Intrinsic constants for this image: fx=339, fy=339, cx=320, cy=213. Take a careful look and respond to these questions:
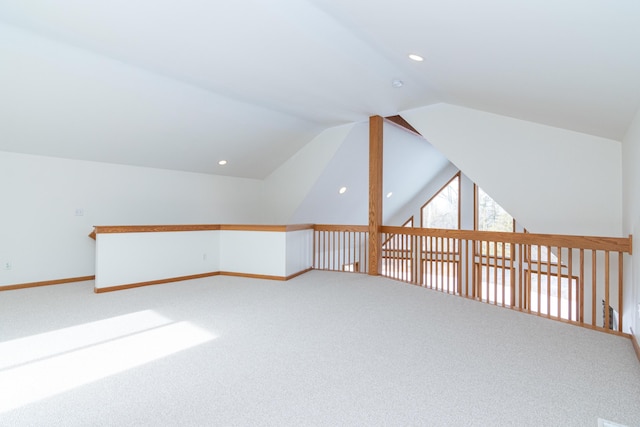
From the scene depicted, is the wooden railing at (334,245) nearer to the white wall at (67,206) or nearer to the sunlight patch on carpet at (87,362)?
the white wall at (67,206)

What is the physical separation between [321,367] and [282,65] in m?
3.03

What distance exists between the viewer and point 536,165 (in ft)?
14.3

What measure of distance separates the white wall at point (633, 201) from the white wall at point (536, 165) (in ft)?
1.25

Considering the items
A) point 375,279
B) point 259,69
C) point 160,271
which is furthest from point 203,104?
point 375,279

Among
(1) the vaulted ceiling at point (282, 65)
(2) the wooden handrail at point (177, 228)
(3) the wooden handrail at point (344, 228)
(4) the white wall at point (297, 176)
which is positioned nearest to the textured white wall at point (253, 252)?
(2) the wooden handrail at point (177, 228)

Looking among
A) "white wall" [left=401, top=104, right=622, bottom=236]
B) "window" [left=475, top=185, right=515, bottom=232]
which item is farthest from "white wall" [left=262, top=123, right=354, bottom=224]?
"window" [left=475, top=185, right=515, bottom=232]

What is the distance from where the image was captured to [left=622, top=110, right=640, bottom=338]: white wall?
2.77 meters

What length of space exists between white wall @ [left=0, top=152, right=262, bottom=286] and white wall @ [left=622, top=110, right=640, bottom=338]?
6518mm

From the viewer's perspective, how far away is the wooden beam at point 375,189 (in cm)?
579

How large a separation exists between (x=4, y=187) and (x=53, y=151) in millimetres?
758

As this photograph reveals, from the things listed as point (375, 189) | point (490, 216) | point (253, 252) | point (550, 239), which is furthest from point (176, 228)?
point (490, 216)

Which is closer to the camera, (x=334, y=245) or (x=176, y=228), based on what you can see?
(x=176, y=228)

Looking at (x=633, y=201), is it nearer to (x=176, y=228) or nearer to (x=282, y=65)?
(x=282, y=65)

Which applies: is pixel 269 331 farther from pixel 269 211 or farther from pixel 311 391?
pixel 269 211
